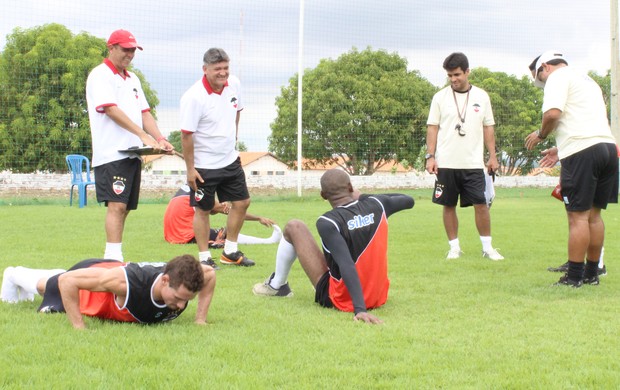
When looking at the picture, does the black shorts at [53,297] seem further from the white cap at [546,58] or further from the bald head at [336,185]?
the white cap at [546,58]

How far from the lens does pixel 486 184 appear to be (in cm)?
911

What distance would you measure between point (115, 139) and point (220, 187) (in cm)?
154

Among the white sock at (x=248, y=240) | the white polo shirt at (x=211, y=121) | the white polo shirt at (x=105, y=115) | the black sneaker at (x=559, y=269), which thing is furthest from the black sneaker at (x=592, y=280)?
the white sock at (x=248, y=240)

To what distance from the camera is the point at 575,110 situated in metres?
6.54

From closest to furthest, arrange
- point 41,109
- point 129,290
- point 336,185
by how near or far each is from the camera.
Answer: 1. point 129,290
2. point 336,185
3. point 41,109

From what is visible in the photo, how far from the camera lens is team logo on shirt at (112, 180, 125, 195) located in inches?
262

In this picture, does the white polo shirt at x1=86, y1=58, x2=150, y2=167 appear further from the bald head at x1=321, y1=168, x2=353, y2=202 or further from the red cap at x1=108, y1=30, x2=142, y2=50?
the bald head at x1=321, y1=168, x2=353, y2=202

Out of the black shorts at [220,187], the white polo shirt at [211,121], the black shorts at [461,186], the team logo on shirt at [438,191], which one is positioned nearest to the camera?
the white polo shirt at [211,121]

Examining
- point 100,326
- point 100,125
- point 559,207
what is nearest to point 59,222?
point 100,125

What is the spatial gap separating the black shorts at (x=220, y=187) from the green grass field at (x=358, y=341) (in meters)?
0.86

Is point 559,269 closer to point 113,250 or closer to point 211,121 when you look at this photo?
point 211,121

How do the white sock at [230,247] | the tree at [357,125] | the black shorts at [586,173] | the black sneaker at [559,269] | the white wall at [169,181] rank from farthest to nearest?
1. the tree at [357,125]
2. the white wall at [169,181]
3. the white sock at [230,247]
4. the black sneaker at [559,269]
5. the black shorts at [586,173]

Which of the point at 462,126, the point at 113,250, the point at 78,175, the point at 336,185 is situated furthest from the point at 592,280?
the point at 78,175

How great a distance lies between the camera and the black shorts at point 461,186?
339 inches
